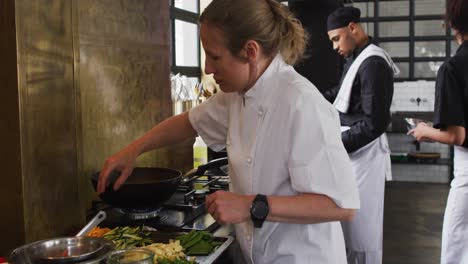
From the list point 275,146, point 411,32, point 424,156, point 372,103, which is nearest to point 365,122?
point 372,103

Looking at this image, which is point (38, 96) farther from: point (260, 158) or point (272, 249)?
point (272, 249)

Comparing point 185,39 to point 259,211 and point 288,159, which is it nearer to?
point 288,159

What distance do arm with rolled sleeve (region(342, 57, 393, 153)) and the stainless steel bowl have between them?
207 cm

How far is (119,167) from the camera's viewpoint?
1871mm

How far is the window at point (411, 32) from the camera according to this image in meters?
8.08

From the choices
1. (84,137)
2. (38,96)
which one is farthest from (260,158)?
(84,137)

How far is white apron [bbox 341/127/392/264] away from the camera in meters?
3.25

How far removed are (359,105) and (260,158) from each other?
1871 millimetres

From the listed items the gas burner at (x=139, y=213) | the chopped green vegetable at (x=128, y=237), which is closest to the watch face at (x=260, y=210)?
the chopped green vegetable at (x=128, y=237)

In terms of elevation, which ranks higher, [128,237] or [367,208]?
[128,237]

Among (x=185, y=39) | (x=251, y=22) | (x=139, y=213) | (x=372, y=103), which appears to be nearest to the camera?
(x=251, y=22)

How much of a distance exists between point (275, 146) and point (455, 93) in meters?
1.45

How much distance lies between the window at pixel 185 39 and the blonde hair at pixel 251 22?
288 centimetres

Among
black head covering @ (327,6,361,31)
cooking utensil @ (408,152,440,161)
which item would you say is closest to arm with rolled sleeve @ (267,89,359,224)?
black head covering @ (327,6,361,31)
